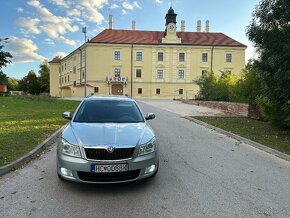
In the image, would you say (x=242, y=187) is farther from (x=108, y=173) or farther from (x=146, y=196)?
(x=108, y=173)

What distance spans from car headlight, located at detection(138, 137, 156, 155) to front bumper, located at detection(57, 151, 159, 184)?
91 millimetres

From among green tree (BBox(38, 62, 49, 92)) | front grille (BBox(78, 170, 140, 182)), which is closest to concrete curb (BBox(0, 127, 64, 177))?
front grille (BBox(78, 170, 140, 182))

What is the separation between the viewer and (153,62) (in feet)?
222

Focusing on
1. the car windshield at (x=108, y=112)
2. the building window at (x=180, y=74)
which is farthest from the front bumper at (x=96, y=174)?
the building window at (x=180, y=74)

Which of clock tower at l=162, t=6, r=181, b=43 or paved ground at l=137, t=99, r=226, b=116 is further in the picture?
clock tower at l=162, t=6, r=181, b=43

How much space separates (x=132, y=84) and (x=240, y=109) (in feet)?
157

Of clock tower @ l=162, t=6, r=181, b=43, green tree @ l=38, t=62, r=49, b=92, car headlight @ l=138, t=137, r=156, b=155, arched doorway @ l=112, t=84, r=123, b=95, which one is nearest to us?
car headlight @ l=138, t=137, r=156, b=155

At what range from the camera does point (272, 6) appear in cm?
1061

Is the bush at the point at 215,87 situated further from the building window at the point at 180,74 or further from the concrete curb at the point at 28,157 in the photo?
the building window at the point at 180,74

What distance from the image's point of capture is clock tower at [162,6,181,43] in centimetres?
6731

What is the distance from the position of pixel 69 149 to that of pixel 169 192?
1872 millimetres

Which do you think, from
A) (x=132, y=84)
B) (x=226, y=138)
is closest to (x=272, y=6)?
(x=226, y=138)

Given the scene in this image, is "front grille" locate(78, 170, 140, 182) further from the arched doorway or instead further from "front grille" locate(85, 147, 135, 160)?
the arched doorway

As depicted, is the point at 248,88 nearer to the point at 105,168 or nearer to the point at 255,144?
the point at 255,144
